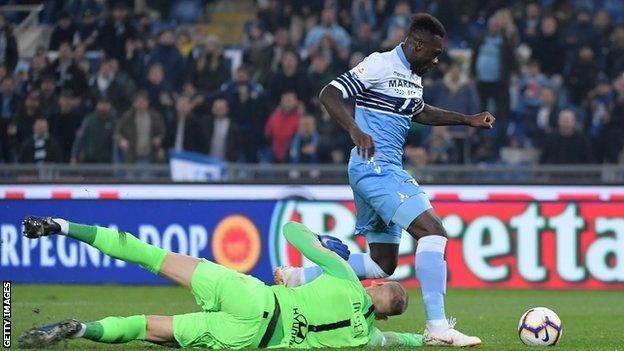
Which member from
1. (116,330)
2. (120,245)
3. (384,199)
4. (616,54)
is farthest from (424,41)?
(616,54)

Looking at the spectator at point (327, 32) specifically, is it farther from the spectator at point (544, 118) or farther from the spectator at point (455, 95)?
the spectator at point (544, 118)

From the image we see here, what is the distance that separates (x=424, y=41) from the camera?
9.67 metres

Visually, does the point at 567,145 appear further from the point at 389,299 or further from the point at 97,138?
the point at 389,299

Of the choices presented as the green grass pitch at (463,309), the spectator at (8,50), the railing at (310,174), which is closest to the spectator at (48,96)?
the spectator at (8,50)

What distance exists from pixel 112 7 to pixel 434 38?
47.0ft

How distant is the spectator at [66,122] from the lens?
19.7 meters

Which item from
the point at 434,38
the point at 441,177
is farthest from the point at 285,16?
the point at 434,38

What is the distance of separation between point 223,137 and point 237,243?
9.07 feet

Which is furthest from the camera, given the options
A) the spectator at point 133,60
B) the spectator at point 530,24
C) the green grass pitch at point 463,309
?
the spectator at point 133,60

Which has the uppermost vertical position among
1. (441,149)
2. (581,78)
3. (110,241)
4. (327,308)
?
(581,78)

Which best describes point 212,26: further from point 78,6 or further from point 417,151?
point 417,151

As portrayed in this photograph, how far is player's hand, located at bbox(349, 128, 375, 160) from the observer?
909 centimetres

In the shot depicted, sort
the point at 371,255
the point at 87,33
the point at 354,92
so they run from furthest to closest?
the point at 87,33 < the point at 371,255 < the point at 354,92

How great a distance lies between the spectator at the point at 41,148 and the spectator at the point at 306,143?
3.49 meters
